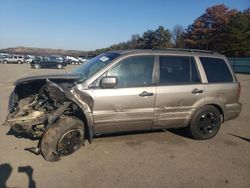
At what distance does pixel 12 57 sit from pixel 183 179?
5379cm

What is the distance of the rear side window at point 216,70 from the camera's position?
5551mm

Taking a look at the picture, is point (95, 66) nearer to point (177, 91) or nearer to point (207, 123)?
point (177, 91)

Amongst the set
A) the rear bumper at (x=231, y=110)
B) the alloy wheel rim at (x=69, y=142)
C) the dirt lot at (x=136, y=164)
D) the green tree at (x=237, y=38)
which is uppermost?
the green tree at (x=237, y=38)

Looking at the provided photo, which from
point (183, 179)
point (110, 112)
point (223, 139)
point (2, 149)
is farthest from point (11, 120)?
point (223, 139)

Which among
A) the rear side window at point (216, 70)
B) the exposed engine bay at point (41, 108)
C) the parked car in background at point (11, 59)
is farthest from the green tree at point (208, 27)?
the exposed engine bay at point (41, 108)

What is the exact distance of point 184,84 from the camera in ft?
17.1

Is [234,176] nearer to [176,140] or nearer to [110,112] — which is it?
[176,140]

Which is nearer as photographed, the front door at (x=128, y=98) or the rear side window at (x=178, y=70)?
the front door at (x=128, y=98)

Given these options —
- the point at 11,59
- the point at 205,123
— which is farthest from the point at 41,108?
the point at 11,59

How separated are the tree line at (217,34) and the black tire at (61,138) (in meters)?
43.3

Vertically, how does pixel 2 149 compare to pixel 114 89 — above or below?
below

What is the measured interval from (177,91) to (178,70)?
45cm

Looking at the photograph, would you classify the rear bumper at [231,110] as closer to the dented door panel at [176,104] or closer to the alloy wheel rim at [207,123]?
the alloy wheel rim at [207,123]

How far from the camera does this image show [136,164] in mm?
4340
